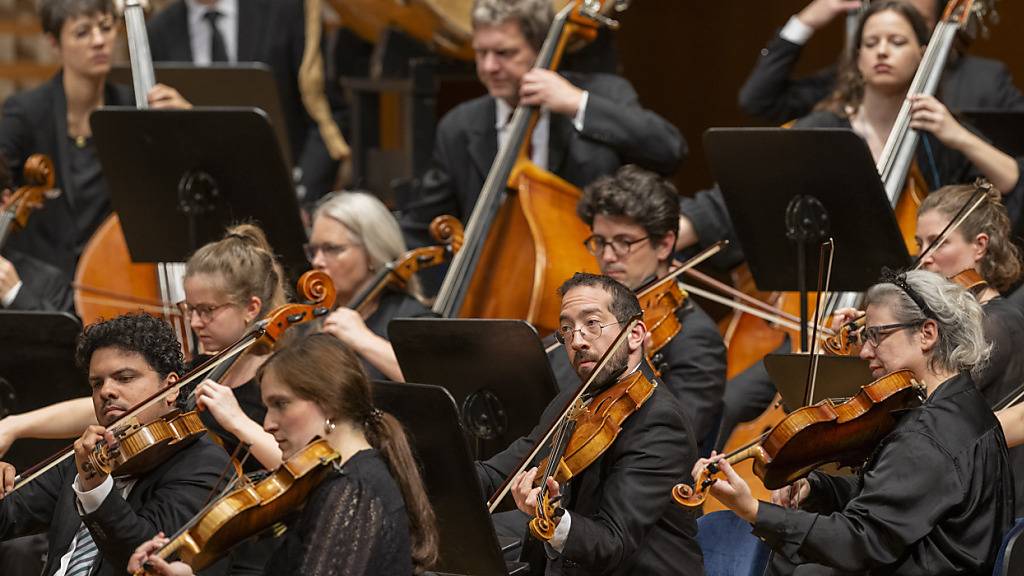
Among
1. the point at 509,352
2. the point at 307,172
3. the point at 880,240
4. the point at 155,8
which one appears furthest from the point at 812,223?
the point at 155,8

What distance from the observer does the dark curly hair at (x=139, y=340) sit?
2.84 meters

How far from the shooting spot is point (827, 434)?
2.60 m

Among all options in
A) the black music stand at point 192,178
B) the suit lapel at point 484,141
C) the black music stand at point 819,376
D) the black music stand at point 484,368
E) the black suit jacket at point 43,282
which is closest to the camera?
the black music stand at point 819,376

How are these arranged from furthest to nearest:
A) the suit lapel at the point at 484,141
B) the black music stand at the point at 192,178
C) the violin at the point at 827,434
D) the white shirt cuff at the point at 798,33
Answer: the white shirt cuff at the point at 798,33
the suit lapel at the point at 484,141
the black music stand at the point at 192,178
the violin at the point at 827,434

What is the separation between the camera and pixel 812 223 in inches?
136

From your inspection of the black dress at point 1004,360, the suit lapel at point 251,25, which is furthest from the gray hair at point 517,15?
the black dress at point 1004,360

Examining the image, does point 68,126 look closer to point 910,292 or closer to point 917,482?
point 910,292

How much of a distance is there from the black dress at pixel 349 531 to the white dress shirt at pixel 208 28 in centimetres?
288

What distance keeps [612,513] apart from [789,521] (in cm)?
29

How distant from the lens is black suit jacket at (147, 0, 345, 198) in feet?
16.5

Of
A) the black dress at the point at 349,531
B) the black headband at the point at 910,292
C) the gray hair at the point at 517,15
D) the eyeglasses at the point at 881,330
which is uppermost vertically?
the gray hair at the point at 517,15

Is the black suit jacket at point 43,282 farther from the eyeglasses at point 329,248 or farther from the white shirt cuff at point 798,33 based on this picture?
the white shirt cuff at point 798,33

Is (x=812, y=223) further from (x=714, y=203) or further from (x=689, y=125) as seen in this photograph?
(x=689, y=125)

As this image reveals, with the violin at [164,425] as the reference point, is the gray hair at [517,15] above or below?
above
